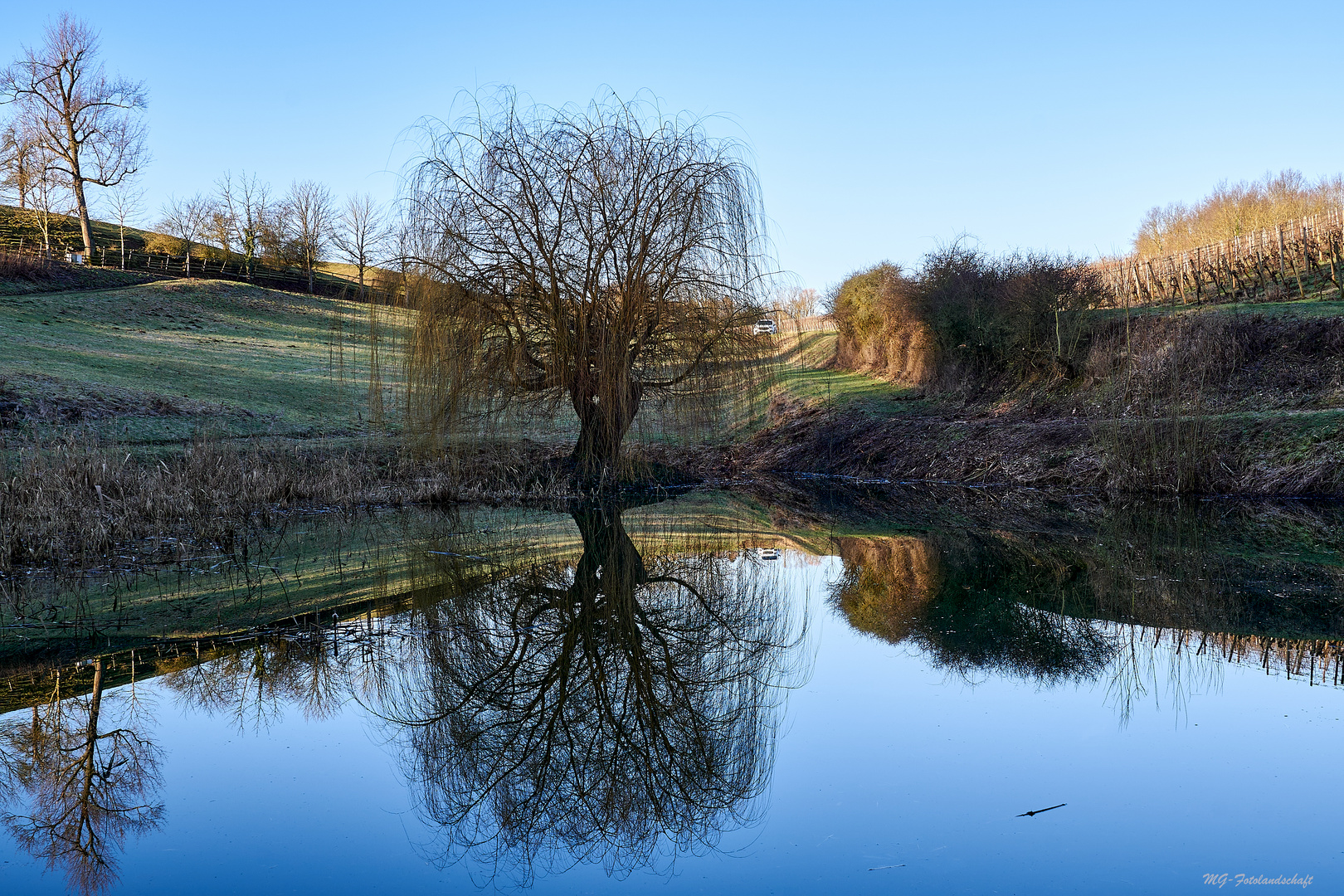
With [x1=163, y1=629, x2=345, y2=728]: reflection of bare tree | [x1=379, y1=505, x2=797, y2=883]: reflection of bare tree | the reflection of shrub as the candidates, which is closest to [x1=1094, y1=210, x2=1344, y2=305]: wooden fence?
the reflection of shrub

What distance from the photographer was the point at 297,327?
40.4m

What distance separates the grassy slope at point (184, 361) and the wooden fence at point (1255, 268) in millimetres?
21341

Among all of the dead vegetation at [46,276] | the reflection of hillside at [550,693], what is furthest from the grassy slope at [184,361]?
the reflection of hillside at [550,693]

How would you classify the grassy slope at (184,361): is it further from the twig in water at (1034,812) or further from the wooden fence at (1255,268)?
the wooden fence at (1255,268)

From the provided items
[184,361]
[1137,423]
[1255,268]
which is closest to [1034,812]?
[1137,423]

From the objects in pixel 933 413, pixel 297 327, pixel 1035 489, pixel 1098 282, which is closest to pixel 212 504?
pixel 1035 489

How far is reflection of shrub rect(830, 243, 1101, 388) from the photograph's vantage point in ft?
74.7

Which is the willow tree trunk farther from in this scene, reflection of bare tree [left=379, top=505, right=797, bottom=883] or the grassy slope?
reflection of bare tree [left=379, top=505, right=797, bottom=883]

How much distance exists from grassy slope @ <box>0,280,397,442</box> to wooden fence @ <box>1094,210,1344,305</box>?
2134 centimetres

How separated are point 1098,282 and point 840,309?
11.6 metres

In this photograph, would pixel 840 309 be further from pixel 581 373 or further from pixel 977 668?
pixel 977 668

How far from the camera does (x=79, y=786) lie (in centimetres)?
423

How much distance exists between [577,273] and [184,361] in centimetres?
1839

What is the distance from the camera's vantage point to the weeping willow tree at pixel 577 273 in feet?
48.6
